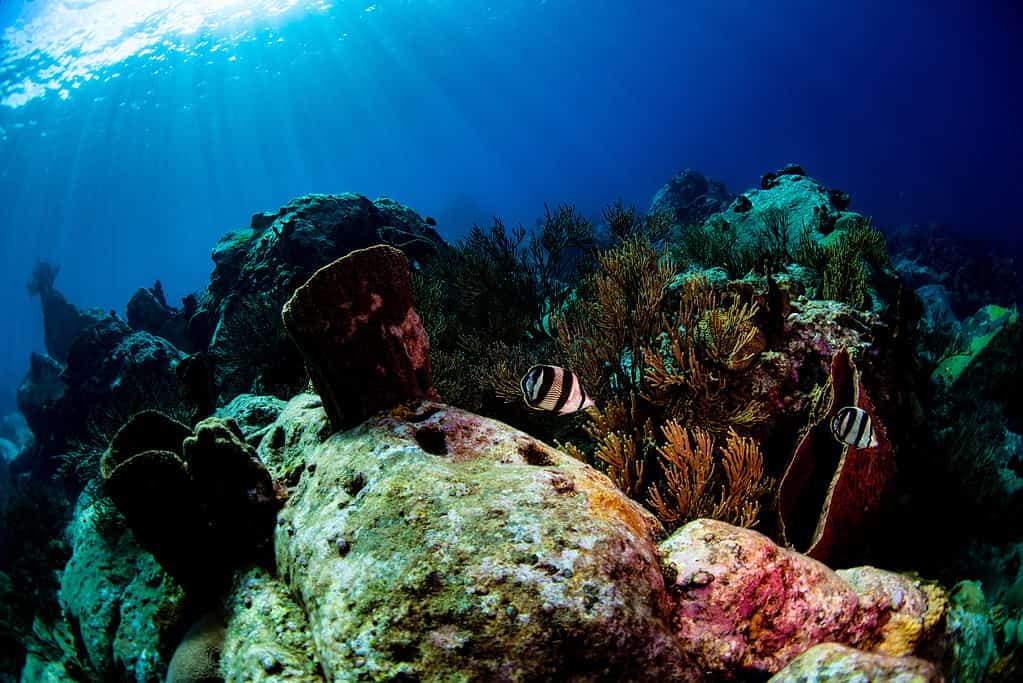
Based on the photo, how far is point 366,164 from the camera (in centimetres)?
11512

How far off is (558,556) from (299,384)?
616cm

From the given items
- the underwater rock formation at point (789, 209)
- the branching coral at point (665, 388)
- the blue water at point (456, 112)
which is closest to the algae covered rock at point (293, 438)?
the branching coral at point (665, 388)

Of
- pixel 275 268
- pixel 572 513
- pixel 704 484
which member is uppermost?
pixel 275 268

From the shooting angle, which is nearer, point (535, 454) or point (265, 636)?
point (265, 636)

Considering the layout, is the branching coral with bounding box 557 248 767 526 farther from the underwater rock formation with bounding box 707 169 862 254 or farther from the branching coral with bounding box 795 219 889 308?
the underwater rock formation with bounding box 707 169 862 254

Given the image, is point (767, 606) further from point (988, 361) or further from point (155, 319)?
point (155, 319)

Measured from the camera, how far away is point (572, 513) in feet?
6.25

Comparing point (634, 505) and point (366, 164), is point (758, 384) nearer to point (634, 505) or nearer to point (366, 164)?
point (634, 505)

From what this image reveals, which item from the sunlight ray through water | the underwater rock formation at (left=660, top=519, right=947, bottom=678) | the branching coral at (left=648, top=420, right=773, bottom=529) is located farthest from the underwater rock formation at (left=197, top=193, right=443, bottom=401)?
the sunlight ray through water

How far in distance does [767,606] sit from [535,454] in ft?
4.36

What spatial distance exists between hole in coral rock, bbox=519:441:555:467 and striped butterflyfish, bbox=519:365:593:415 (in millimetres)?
250

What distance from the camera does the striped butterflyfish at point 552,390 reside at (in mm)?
2633

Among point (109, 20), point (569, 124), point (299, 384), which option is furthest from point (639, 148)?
point (299, 384)

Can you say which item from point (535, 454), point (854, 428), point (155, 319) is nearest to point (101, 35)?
point (155, 319)
